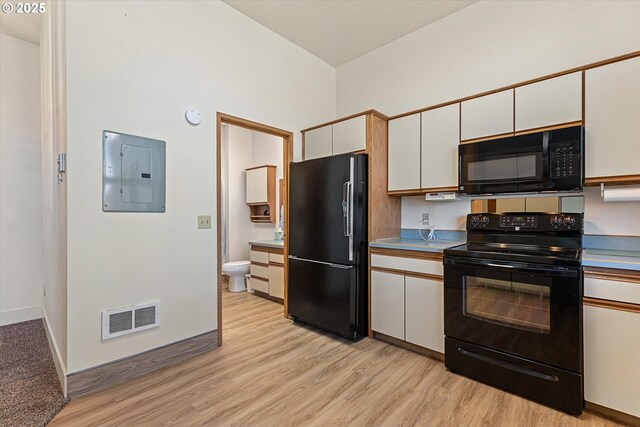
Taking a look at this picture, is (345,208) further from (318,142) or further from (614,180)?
(614,180)

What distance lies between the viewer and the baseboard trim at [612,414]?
65.2 inches

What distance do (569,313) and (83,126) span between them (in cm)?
331

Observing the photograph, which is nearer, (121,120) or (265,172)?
(121,120)

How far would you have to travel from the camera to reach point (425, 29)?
10.4ft

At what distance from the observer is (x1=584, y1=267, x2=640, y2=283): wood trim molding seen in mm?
1626

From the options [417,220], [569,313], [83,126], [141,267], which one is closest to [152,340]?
[141,267]

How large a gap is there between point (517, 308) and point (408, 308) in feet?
2.75

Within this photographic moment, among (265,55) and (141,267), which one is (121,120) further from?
(265,55)

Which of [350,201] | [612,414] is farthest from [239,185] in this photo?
[612,414]

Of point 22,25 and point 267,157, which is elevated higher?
point 22,25

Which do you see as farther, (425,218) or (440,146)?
(425,218)

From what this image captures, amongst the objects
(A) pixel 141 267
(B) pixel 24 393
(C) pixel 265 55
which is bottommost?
(B) pixel 24 393

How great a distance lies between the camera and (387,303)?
2.72m

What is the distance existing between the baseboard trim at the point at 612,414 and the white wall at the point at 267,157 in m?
3.90
